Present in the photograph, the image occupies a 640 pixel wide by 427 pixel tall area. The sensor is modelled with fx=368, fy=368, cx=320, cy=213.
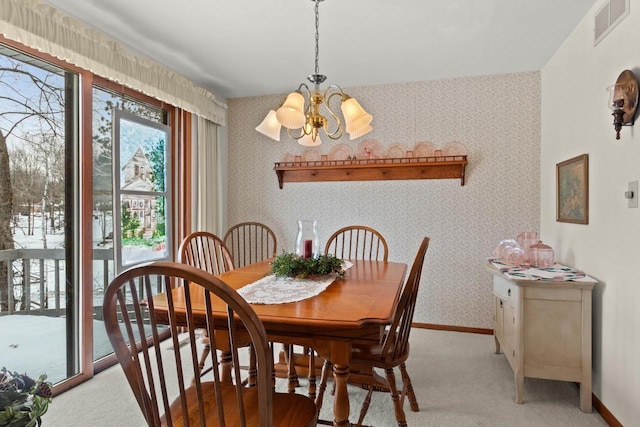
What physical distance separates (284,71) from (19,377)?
2.91 meters

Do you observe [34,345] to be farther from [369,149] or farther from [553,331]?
[553,331]

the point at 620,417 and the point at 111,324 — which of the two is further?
the point at 620,417

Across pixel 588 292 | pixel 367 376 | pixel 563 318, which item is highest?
pixel 588 292

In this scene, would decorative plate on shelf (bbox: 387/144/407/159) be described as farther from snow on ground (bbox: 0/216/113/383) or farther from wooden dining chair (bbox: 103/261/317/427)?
snow on ground (bbox: 0/216/113/383)

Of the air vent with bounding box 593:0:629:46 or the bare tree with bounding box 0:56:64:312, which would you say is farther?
the bare tree with bounding box 0:56:64:312

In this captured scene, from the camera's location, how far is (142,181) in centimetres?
310

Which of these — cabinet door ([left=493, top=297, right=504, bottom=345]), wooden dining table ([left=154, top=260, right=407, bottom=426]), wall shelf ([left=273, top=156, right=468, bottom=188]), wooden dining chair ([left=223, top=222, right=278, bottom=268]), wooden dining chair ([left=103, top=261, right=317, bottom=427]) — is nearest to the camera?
wooden dining chair ([left=103, top=261, right=317, bottom=427])

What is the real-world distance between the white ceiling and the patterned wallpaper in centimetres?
23

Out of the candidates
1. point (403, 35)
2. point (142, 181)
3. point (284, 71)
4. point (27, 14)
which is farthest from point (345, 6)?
point (142, 181)

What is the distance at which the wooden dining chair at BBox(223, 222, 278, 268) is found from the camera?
4.02m

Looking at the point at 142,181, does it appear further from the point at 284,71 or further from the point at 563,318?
the point at 563,318

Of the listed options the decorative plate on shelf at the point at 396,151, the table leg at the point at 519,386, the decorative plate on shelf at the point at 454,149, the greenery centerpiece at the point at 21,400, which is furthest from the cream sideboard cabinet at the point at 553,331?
the greenery centerpiece at the point at 21,400

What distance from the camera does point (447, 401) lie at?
224 cm

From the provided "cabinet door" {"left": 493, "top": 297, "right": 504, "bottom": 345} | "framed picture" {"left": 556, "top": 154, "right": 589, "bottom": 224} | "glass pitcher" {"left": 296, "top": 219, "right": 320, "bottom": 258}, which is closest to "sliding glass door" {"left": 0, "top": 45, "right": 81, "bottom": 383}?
"glass pitcher" {"left": 296, "top": 219, "right": 320, "bottom": 258}
